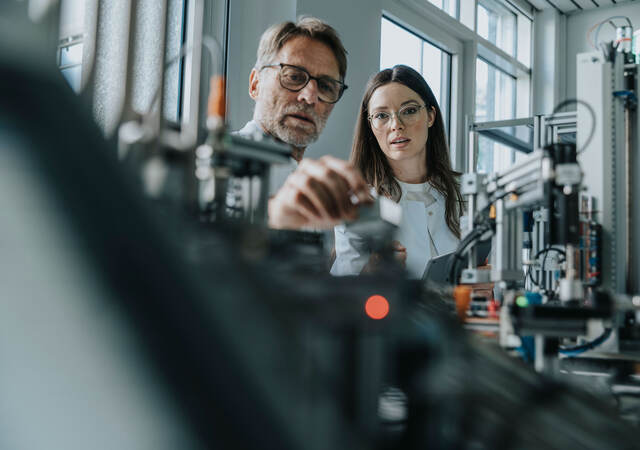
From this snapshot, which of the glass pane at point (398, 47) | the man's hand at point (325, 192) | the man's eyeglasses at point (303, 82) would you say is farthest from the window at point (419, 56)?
the man's hand at point (325, 192)

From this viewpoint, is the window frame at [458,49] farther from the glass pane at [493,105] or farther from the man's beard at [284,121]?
the man's beard at [284,121]

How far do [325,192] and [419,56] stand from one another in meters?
3.35

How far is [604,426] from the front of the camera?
1.96 feet

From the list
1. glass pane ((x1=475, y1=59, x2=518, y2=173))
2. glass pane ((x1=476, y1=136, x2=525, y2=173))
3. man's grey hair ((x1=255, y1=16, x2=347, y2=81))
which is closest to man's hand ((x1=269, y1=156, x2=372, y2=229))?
man's grey hair ((x1=255, y1=16, x2=347, y2=81))

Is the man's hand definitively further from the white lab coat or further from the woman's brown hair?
the woman's brown hair

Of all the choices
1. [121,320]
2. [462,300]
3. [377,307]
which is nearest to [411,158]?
[462,300]

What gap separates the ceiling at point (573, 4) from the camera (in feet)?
16.1

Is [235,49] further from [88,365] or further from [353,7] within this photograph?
[88,365]

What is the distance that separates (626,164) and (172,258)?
125cm

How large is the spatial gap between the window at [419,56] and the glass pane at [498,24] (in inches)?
30.4

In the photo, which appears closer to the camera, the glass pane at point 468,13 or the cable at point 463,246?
the cable at point 463,246

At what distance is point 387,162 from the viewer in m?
2.15

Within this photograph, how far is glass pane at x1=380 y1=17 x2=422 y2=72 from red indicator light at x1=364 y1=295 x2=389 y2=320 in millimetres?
2630

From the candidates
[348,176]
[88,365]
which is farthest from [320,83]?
[88,365]
